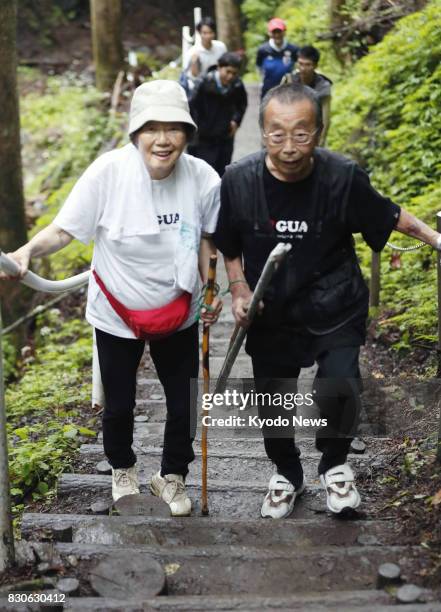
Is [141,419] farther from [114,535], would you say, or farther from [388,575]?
[388,575]

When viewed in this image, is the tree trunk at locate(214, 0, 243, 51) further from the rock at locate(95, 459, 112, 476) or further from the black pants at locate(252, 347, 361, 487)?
the black pants at locate(252, 347, 361, 487)

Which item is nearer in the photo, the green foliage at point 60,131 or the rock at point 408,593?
the rock at point 408,593

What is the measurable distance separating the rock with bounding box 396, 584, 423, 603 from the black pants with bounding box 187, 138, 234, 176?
6.18 m

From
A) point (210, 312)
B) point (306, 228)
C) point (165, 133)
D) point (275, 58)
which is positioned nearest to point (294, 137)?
point (306, 228)

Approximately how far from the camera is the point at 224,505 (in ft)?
13.7

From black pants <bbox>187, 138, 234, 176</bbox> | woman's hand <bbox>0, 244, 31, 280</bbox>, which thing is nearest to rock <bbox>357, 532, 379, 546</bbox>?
woman's hand <bbox>0, 244, 31, 280</bbox>

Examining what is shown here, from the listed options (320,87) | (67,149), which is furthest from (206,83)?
(67,149)

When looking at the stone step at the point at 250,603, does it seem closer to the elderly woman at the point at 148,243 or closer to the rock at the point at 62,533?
the rock at the point at 62,533

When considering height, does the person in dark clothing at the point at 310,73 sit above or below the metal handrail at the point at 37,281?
above

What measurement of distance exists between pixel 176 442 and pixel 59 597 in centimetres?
108

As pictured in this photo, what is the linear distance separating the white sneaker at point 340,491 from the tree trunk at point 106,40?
16.2 m

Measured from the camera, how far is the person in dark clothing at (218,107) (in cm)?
826

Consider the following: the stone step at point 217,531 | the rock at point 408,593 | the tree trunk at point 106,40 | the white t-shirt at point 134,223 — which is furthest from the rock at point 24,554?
the tree trunk at point 106,40

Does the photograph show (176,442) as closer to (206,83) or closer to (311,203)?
(311,203)
